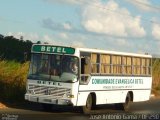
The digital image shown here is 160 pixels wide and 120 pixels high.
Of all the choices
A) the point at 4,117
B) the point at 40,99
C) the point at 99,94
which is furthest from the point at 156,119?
the point at 4,117

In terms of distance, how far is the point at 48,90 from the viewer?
20.0m

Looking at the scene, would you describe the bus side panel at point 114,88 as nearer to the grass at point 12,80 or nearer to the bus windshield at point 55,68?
the bus windshield at point 55,68

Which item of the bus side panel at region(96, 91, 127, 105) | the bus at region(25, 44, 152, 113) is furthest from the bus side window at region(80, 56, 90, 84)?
the bus side panel at region(96, 91, 127, 105)

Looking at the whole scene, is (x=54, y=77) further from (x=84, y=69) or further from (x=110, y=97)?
(x=110, y=97)

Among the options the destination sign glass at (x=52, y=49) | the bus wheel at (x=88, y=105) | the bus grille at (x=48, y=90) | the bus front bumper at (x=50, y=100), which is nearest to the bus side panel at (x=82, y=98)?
the bus wheel at (x=88, y=105)

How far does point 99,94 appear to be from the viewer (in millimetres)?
21953

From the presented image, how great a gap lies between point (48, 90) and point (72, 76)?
1.05m

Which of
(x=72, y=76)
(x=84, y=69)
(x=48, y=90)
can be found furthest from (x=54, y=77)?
(x=84, y=69)

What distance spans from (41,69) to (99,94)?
9.49 ft

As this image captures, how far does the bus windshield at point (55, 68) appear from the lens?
20031 mm

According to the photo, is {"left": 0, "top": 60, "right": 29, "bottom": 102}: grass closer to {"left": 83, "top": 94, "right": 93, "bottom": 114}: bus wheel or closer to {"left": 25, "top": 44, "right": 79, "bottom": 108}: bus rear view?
{"left": 25, "top": 44, "right": 79, "bottom": 108}: bus rear view

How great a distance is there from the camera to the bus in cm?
1992

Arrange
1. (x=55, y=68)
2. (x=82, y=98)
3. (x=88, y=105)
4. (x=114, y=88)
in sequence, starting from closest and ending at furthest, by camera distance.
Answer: (x=55, y=68) → (x=82, y=98) → (x=88, y=105) → (x=114, y=88)

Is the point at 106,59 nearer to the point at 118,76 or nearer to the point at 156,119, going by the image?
the point at 118,76
